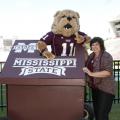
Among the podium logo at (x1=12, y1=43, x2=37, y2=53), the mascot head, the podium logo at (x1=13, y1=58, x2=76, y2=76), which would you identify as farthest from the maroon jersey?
the podium logo at (x1=13, y1=58, x2=76, y2=76)

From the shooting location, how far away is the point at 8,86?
5723 millimetres

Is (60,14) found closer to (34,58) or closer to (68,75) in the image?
(34,58)

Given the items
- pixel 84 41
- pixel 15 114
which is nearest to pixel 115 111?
pixel 84 41

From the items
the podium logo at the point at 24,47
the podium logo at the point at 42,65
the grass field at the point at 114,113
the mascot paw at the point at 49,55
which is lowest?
the grass field at the point at 114,113

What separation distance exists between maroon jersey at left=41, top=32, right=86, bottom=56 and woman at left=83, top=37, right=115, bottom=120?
0.41 metres

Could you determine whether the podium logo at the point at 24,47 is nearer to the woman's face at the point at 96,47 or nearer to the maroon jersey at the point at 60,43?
the maroon jersey at the point at 60,43

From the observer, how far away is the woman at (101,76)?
5.68m

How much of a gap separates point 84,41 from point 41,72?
942 mm

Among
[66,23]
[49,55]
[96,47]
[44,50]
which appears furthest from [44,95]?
[66,23]

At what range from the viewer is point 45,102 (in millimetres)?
5672

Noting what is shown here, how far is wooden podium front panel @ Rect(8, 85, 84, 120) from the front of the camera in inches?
222

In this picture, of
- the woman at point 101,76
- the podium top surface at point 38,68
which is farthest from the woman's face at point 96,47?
the podium top surface at point 38,68

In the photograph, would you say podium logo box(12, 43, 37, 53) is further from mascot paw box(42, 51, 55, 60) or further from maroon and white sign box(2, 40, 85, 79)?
mascot paw box(42, 51, 55, 60)

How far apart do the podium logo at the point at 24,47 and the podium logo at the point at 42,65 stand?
0.92ft
